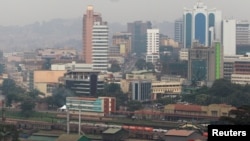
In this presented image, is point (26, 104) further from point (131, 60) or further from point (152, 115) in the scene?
point (131, 60)

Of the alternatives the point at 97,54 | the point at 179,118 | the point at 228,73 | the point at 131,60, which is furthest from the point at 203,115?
the point at 131,60

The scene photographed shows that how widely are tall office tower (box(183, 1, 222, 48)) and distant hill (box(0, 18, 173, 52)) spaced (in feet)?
15.9

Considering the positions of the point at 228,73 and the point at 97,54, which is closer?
the point at 228,73

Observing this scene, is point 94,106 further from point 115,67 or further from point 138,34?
point 138,34

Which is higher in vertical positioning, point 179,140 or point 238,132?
point 238,132

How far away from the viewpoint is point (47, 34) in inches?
1873

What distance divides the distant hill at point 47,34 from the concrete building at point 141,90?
22.3m

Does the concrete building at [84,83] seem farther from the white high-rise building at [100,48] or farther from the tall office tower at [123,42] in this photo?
the tall office tower at [123,42]

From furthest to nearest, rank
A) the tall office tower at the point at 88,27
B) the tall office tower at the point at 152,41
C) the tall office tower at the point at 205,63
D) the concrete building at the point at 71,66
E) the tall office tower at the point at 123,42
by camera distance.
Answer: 1. the tall office tower at the point at 123,42
2. the tall office tower at the point at 152,41
3. the tall office tower at the point at 88,27
4. the concrete building at the point at 71,66
5. the tall office tower at the point at 205,63

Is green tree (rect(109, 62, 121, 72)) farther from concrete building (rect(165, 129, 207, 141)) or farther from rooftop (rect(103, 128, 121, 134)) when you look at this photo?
concrete building (rect(165, 129, 207, 141))

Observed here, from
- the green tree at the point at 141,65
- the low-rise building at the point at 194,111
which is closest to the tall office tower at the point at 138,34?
the green tree at the point at 141,65

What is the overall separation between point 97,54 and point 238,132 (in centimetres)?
2157

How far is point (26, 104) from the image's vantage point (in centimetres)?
1464

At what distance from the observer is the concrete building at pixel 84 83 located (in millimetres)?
17266
